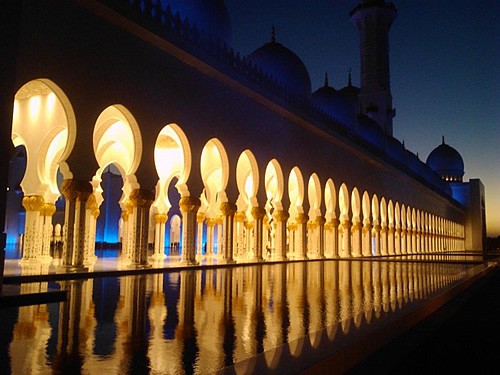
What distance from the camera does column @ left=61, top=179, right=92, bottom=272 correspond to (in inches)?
261

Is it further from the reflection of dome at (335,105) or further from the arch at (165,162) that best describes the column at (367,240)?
the arch at (165,162)

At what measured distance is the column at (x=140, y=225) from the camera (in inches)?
304

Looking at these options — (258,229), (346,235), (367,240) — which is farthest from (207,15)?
(367,240)

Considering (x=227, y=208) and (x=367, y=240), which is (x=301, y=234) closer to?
(x=227, y=208)

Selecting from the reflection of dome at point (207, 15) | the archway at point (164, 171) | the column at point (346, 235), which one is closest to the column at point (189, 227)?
the archway at point (164, 171)

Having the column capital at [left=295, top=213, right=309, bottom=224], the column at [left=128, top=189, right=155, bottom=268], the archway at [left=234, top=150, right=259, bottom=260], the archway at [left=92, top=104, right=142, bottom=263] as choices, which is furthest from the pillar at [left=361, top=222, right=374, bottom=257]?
the column at [left=128, top=189, right=155, bottom=268]

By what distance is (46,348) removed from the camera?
2.16 m

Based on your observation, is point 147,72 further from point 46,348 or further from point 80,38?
point 46,348

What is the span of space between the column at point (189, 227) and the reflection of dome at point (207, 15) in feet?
10.9

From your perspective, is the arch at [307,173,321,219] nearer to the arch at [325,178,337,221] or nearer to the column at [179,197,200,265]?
the arch at [325,178,337,221]

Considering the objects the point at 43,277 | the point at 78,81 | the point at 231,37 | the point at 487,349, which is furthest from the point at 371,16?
the point at 487,349

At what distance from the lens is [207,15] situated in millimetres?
9938

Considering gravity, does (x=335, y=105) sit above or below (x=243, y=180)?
above

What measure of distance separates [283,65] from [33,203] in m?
7.71
